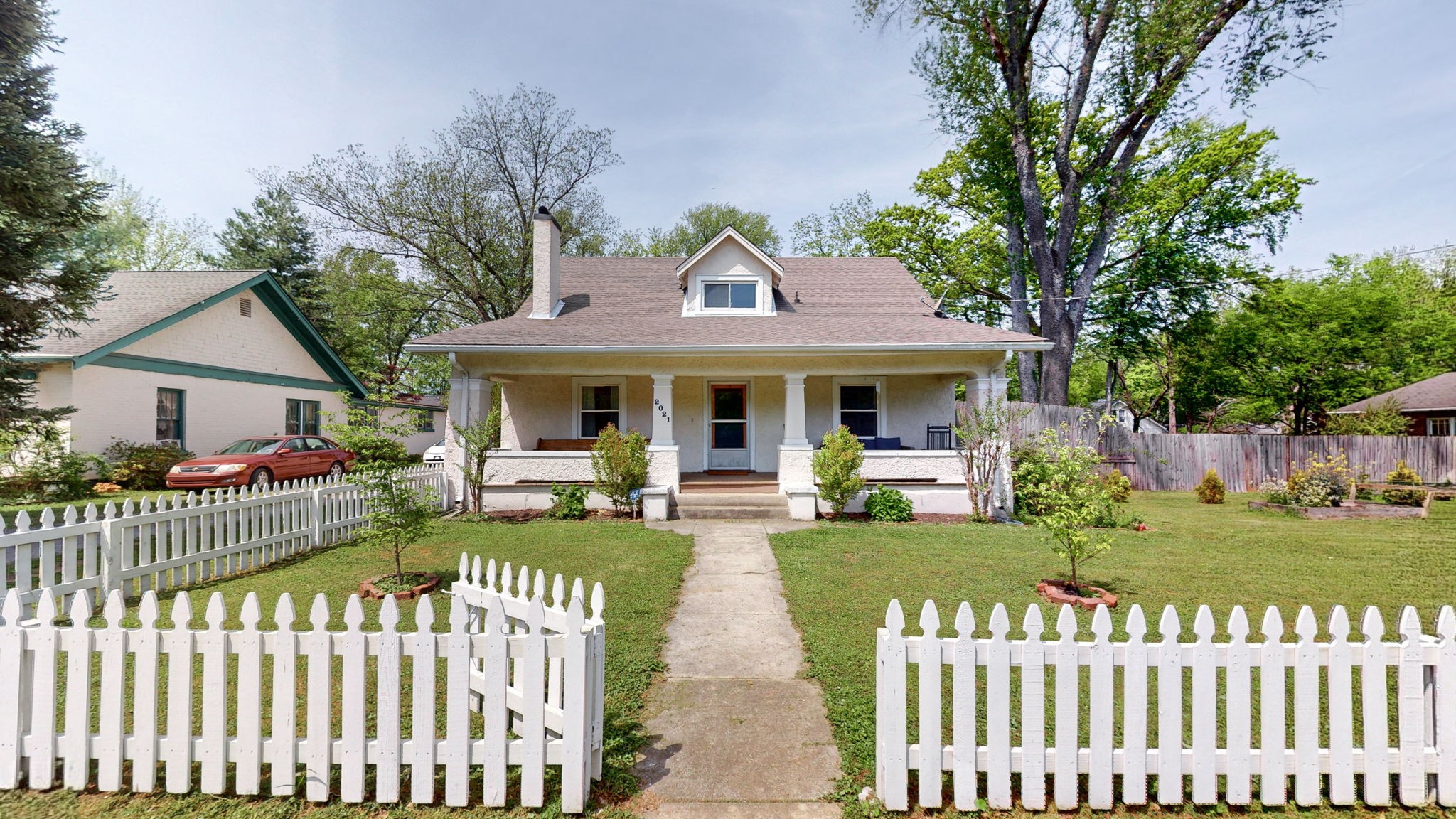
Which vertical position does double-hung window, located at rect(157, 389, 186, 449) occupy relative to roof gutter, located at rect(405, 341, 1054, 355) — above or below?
below

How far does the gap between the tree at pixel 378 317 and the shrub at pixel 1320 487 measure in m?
27.1

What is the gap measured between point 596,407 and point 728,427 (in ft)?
11.0

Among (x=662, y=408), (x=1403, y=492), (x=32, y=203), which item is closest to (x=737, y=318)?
(x=662, y=408)

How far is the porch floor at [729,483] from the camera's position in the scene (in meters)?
11.4

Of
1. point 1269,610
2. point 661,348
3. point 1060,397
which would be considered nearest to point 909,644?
point 1269,610

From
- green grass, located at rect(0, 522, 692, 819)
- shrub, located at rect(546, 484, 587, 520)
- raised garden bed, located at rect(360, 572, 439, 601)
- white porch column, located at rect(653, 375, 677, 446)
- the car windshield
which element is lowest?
green grass, located at rect(0, 522, 692, 819)

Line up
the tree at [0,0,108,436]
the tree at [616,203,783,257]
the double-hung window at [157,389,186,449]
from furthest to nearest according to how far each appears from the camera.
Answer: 1. the tree at [616,203,783,257]
2. the double-hung window at [157,389,186,449]
3. the tree at [0,0,108,436]

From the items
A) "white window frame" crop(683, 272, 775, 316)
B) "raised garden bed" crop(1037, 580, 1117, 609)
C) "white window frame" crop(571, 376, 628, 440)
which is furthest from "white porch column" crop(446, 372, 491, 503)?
"raised garden bed" crop(1037, 580, 1117, 609)

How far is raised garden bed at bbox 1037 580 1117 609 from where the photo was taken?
5.46 m

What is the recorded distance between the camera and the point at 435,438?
28172 millimetres

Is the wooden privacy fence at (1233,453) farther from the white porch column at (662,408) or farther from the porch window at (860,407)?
the white porch column at (662,408)

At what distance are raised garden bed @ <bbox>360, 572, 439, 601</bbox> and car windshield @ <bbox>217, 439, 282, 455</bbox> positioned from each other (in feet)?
33.6

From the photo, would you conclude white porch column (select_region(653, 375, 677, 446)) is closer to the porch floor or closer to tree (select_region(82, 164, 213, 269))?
the porch floor

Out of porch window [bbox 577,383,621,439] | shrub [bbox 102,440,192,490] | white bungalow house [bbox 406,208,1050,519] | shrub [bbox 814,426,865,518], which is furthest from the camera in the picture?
porch window [bbox 577,383,621,439]
